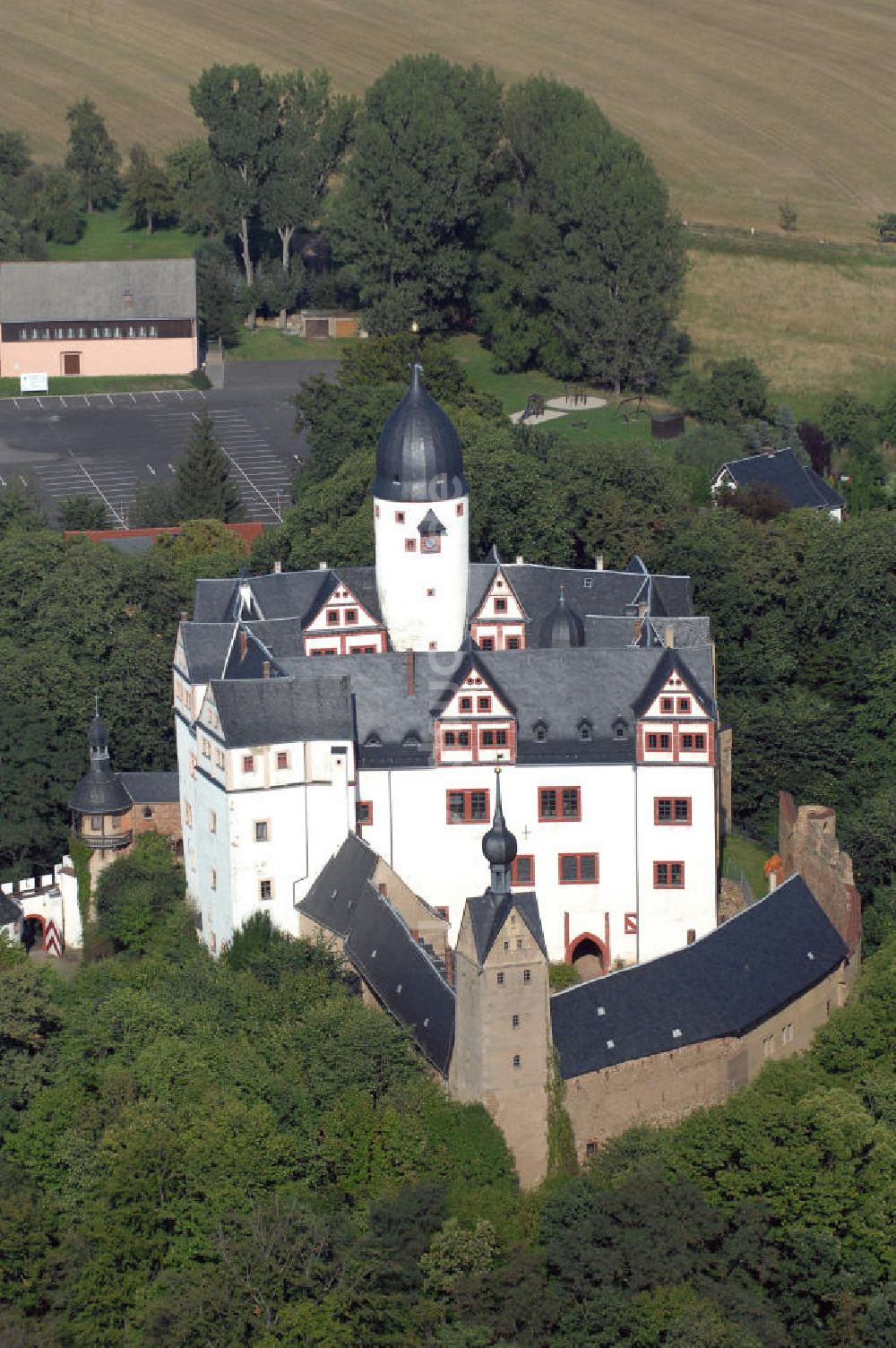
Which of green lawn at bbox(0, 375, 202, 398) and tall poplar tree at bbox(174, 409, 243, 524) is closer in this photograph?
tall poplar tree at bbox(174, 409, 243, 524)

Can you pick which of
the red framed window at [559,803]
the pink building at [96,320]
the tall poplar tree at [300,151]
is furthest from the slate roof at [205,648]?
the tall poplar tree at [300,151]

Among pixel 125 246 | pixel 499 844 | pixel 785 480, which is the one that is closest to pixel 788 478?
pixel 785 480

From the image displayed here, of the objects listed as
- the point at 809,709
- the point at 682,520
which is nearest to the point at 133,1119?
the point at 809,709

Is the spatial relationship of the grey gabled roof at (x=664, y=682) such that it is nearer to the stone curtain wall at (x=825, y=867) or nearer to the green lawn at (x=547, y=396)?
the stone curtain wall at (x=825, y=867)

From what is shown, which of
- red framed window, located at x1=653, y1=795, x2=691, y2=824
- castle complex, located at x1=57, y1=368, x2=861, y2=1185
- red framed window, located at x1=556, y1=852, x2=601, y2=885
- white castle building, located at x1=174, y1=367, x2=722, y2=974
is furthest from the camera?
red framed window, located at x1=556, y1=852, x2=601, y2=885

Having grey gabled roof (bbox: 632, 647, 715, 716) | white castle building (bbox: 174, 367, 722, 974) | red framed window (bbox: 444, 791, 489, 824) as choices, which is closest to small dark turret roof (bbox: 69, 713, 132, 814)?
white castle building (bbox: 174, 367, 722, 974)

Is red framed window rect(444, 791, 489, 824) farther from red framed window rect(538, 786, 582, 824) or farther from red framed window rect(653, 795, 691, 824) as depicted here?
red framed window rect(653, 795, 691, 824)

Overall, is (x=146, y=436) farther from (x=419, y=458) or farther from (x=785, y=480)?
(x=419, y=458)
